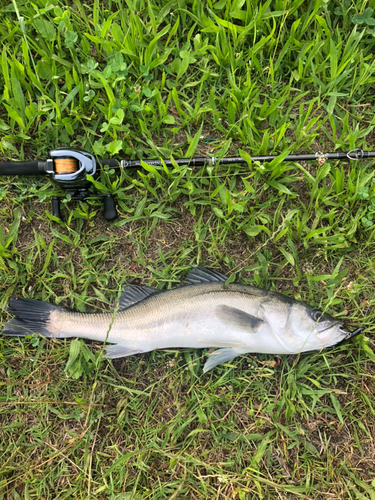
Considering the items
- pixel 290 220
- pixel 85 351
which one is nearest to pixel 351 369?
pixel 290 220

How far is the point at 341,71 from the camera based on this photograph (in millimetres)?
3395

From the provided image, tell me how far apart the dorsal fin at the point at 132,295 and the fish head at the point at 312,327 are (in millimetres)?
1300

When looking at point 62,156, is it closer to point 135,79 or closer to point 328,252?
point 135,79

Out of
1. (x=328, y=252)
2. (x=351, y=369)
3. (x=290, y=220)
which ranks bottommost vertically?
(x=351, y=369)

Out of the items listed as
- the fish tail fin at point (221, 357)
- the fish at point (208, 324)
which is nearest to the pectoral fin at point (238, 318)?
the fish at point (208, 324)

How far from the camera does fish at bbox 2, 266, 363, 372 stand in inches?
117

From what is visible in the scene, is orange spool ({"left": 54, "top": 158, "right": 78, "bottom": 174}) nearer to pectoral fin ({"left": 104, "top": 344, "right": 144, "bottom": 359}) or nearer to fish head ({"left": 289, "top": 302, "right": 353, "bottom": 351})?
pectoral fin ({"left": 104, "top": 344, "right": 144, "bottom": 359})

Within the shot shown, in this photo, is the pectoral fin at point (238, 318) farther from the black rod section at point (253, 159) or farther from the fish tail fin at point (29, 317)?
the fish tail fin at point (29, 317)

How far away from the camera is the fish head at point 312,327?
297 cm

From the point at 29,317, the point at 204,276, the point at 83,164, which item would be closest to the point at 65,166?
the point at 83,164

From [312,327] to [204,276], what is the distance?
1053mm

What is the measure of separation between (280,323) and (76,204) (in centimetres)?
224

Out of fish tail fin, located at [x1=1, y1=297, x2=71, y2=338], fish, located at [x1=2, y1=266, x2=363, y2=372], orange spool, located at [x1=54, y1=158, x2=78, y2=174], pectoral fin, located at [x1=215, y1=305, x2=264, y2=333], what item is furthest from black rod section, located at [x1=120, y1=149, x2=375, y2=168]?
fish tail fin, located at [x1=1, y1=297, x2=71, y2=338]

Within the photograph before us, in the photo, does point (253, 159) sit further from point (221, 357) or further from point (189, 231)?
point (221, 357)
